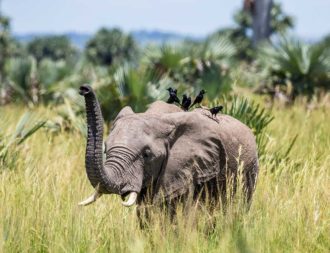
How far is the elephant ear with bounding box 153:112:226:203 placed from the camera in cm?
532

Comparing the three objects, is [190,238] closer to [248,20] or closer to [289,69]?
[289,69]

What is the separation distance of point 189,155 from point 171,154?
4.6 inches

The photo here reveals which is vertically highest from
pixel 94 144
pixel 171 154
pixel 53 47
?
pixel 94 144

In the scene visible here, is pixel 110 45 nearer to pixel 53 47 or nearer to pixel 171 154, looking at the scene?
pixel 53 47

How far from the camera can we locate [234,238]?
489 centimetres

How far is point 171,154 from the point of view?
5367 millimetres

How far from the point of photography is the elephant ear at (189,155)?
5.32 metres

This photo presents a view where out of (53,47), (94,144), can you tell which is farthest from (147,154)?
(53,47)

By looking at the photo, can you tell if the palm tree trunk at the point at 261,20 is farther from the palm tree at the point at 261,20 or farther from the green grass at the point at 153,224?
the green grass at the point at 153,224

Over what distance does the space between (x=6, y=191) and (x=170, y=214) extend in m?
1.25

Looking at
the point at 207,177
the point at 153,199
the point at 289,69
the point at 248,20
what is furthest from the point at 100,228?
the point at 248,20

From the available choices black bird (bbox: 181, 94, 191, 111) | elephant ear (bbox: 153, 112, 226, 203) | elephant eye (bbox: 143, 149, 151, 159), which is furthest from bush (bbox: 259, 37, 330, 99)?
elephant eye (bbox: 143, 149, 151, 159)

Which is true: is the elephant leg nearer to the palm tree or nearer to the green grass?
the green grass

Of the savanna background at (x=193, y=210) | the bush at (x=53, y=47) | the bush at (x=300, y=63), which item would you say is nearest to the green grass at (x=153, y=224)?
the savanna background at (x=193, y=210)
